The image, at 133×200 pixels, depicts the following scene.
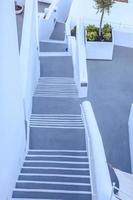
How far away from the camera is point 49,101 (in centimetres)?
789

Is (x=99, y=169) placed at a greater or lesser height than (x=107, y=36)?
lesser

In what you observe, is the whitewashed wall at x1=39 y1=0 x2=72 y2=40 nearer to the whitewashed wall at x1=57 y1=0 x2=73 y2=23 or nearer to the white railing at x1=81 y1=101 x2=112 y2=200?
the whitewashed wall at x1=57 y1=0 x2=73 y2=23

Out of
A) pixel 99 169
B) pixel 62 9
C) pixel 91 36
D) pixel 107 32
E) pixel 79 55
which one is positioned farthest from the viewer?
pixel 62 9

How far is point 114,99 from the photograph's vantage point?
8.73 metres

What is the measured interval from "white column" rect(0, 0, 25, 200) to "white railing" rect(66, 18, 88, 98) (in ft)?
9.52

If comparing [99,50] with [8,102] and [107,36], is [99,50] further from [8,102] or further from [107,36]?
[8,102]

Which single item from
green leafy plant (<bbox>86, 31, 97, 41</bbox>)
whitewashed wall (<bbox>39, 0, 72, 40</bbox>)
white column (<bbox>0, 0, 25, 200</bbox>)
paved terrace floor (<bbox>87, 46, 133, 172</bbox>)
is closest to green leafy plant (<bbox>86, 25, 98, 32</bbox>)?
green leafy plant (<bbox>86, 31, 97, 41</bbox>)

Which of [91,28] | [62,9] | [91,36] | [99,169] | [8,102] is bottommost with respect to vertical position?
[99,169]

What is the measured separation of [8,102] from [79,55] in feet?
14.7

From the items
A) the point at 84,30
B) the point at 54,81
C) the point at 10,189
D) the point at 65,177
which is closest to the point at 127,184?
the point at 65,177

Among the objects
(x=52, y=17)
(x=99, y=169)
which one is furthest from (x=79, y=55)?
(x=99, y=169)

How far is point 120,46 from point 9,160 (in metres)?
7.05

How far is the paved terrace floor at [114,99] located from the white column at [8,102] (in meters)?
2.90

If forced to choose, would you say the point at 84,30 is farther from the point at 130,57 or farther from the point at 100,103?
the point at 100,103
